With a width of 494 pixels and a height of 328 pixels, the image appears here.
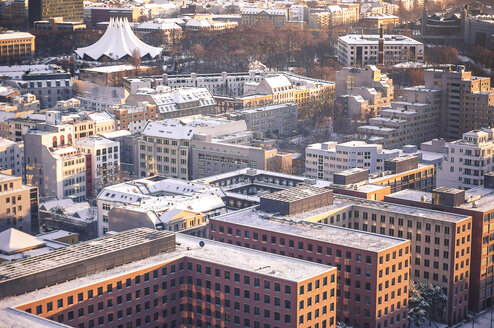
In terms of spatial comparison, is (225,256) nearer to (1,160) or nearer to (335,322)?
(335,322)

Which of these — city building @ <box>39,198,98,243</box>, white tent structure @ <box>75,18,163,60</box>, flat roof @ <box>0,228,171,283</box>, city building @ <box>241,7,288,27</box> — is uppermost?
city building @ <box>241,7,288,27</box>

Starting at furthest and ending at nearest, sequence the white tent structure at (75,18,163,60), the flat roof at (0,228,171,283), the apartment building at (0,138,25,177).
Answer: the white tent structure at (75,18,163,60) < the apartment building at (0,138,25,177) < the flat roof at (0,228,171,283)

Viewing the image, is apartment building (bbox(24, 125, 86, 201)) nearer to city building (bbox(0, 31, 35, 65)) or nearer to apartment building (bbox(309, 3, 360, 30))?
city building (bbox(0, 31, 35, 65))

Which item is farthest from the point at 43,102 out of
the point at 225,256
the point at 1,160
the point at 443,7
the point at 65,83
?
the point at 443,7

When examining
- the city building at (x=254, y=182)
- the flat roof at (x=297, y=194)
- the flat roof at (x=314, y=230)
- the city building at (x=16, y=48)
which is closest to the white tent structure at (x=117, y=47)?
the city building at (x=16, y=48)

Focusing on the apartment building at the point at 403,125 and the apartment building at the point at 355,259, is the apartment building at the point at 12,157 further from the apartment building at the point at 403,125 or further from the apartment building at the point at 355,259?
the apartment building at the point at 355,259

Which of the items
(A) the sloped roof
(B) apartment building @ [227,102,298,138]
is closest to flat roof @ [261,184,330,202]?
(A) the sloped roof

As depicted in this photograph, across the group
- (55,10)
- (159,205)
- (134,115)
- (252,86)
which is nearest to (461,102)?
(252,86)

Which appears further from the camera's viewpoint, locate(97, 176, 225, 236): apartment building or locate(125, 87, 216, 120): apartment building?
locate(125, 87, 216, 120): apartment building
